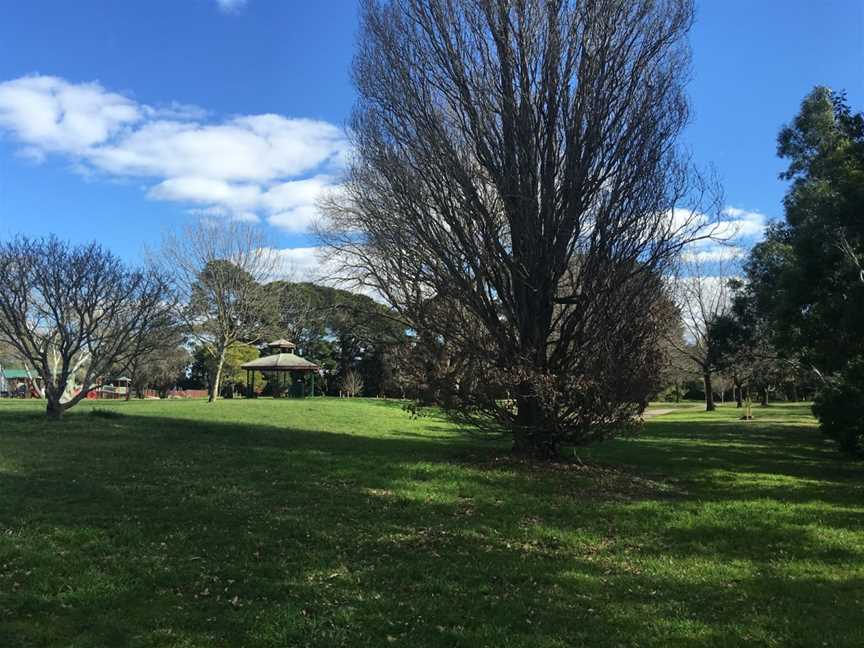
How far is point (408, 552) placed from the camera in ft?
20.5

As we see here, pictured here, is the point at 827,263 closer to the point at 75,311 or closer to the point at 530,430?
the point at 530,430

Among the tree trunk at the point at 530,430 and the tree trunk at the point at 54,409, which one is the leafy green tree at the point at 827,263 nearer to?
the tree trunk at the point at 530,430

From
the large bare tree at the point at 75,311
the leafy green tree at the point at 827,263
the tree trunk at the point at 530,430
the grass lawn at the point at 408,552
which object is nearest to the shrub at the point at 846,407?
the leafy green tree at the point at 827,263

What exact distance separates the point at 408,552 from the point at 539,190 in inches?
310

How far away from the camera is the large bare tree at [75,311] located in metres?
16.5

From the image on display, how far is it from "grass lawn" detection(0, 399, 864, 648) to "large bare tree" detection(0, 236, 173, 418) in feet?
16.8

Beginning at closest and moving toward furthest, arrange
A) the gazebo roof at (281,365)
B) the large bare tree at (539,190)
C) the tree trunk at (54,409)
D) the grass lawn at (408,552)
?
the grass lawn at (408,552), the large bare tree at (539,190), the tree trunk at (54,409), the gazebo roof at (281,365)

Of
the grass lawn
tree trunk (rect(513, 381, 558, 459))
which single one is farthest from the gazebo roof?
tree trunk (rect(513, 381, 558, 459))

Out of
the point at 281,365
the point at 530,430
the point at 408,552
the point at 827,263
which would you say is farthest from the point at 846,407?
the point at 281,365

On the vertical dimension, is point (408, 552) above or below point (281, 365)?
below

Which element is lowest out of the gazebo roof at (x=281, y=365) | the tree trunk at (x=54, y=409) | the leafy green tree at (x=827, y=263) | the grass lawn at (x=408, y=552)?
the grass lawn at (x=408, y=552)

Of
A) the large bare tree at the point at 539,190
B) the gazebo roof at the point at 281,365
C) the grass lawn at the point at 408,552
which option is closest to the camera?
the grass lawn at the point at 408,552

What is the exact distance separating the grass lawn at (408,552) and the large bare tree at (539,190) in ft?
6.81

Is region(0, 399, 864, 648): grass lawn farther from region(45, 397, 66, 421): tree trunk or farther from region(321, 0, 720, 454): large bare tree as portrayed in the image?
region(45, 397, 66, 421): tree trunk
